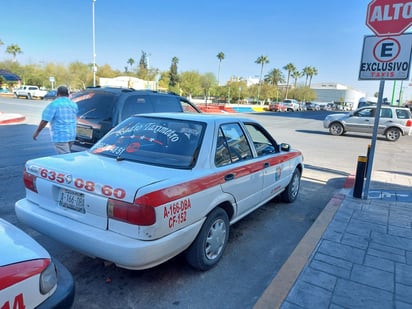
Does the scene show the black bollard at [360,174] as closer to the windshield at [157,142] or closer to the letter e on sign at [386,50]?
the letter e on sign at [386,50]

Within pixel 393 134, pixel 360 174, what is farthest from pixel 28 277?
pixel 393 134

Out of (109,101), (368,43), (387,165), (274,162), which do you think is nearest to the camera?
(274,162)

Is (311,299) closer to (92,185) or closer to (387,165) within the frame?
(92,185)

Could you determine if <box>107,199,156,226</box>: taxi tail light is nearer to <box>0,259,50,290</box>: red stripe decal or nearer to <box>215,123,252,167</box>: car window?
<box>0,259,50,290</box>: red stripe decal

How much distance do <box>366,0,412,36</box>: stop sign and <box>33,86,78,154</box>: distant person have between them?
525 cm

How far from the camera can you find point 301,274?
320 centimetres

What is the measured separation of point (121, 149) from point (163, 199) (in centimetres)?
113

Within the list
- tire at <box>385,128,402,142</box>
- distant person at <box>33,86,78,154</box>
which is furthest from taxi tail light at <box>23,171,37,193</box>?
tire at <box>385,128,402,142</box>

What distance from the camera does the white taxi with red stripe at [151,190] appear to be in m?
2.56

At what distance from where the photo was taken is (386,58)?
209 inches

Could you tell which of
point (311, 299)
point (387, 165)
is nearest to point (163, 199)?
point (311, 299)

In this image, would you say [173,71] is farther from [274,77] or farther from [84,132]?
[84,132]

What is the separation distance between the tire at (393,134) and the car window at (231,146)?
623 inches

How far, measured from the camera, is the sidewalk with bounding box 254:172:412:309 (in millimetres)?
2834
